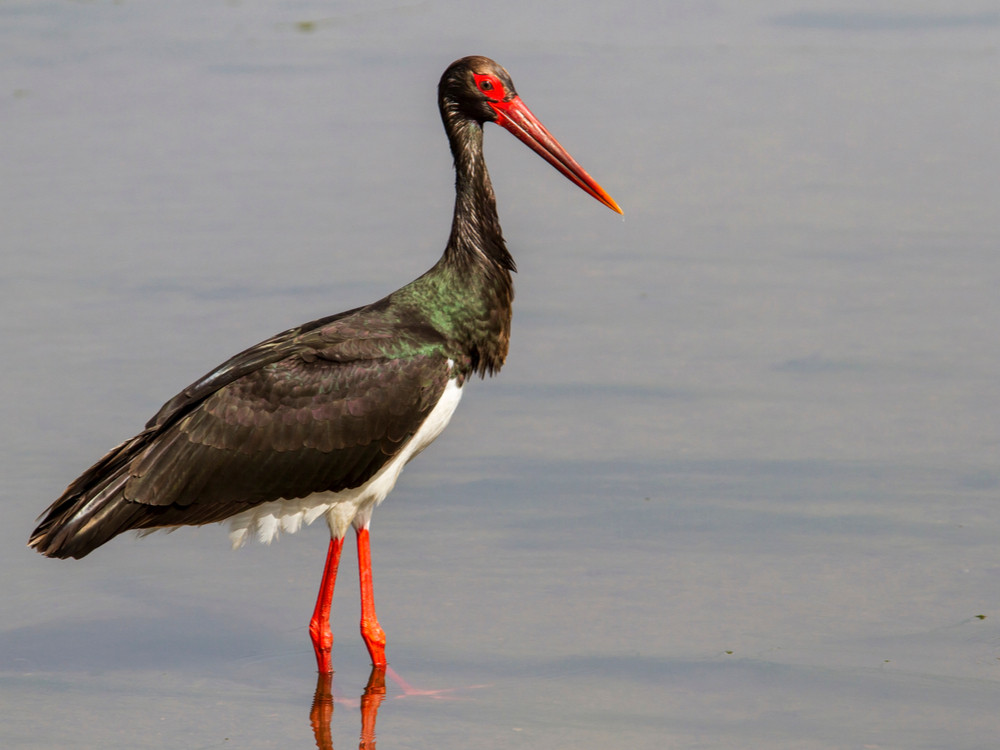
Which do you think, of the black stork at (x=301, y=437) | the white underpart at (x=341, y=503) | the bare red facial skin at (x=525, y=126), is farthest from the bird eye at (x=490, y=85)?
the white underpart at (x=341, y=503)

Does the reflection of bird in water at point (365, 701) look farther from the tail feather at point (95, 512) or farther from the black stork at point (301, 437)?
the tail feather at point (95, 512)

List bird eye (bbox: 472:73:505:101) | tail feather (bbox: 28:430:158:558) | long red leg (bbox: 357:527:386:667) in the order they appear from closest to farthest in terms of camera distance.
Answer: tail feather (bbox: 28:430:158:558), long red leg (bbox: 357:527:386:667), bird eye (bbox: 472:73:505:101)

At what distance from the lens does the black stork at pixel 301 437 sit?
20.9 ft

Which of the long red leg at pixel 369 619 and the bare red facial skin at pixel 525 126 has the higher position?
the bare red facial skin at pixel 525 126

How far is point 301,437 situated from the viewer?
644 cm

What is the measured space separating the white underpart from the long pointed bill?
3.47 ft

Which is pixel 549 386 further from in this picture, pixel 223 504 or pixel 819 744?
pixel 819 744

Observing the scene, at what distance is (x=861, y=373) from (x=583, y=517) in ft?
6.66

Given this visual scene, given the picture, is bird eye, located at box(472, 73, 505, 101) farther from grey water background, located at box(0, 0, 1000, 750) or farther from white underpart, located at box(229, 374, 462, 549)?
grey water background, located at box(0, 0, 1000, 750)

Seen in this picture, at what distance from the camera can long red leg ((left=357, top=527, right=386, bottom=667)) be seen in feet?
21.3

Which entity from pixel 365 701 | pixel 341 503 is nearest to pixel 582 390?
pixel 341 503

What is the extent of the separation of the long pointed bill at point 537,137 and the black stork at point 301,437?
755 mm

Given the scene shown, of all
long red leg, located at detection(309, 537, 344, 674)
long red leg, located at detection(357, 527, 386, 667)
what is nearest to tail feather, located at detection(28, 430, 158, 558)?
long red leg, located at detection(309, 537, 344, 674)

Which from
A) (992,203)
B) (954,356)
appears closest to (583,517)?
(954,356)
